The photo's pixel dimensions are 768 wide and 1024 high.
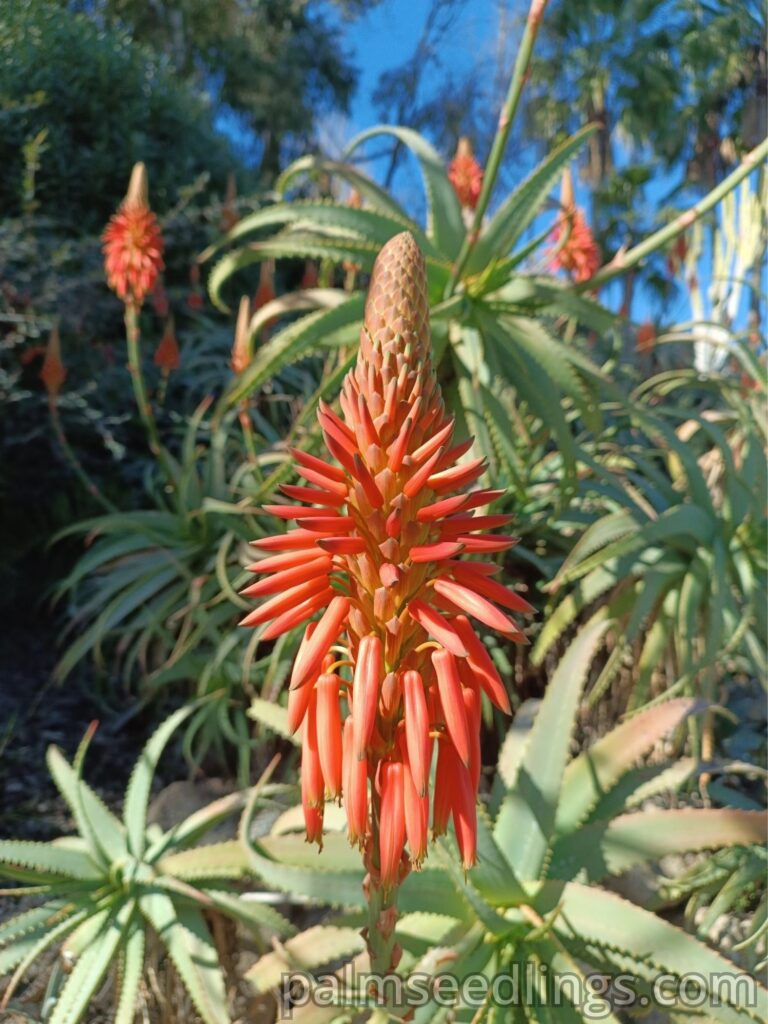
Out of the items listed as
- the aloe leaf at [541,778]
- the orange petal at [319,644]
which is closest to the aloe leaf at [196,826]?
the aloe leaf at [541,778]

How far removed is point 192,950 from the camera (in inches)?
57.2

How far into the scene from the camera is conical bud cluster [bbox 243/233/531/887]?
2.35ft

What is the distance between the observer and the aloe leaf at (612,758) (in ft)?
4.66

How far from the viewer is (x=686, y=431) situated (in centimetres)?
258

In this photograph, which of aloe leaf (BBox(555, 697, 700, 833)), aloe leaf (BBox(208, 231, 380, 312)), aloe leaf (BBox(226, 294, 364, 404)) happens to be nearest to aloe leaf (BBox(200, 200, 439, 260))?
aloe leaf (BBox(208, 231, 380, 312))

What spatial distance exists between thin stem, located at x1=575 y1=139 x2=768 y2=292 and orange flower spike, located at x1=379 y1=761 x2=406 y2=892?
4.83 feet

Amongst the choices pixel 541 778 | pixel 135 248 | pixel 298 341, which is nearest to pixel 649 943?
pixel 541 778

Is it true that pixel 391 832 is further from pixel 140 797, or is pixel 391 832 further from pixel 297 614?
pixel 140 797

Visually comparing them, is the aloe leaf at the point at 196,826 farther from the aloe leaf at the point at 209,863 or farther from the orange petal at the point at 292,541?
the orange petal at the point at 292,541

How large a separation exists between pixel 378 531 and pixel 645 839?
942mm

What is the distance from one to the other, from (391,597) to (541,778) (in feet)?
2.72

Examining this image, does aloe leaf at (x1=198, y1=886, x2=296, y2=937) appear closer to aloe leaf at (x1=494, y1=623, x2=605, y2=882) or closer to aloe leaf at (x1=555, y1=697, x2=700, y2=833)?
aloe leaf at (x1=494, y1=623, x2=605, y2=882)

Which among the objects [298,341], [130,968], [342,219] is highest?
[342,219]

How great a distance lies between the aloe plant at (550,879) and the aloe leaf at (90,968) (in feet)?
0.94
